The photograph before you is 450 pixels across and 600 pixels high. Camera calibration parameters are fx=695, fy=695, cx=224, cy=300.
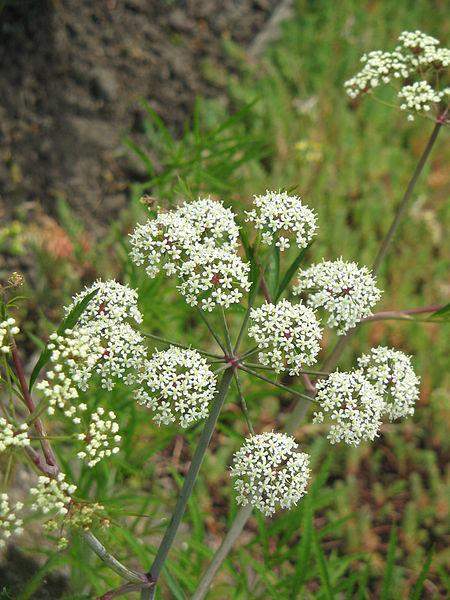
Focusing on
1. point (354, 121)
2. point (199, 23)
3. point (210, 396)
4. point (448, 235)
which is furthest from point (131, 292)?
point (199, 23)

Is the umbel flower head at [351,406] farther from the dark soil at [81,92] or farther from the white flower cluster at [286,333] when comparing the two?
the dark soil at [81,92]

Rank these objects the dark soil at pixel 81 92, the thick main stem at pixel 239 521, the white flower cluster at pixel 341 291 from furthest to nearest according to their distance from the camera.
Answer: the dark soil at pixel 81 92
the thick main stem at pixel 239 521
the white flower cluster at pixel 341 291

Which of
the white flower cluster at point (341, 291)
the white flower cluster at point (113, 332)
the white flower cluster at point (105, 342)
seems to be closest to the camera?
the white flower cluster at point (105, 342)

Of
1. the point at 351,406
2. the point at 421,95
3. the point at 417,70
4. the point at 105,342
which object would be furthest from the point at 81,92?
the point at 351,406

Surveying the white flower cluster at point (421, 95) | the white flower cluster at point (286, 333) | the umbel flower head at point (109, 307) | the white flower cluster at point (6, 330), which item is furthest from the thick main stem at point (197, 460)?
the white flower cluster at point (421, 95)

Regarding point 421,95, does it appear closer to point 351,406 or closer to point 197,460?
point 351,406

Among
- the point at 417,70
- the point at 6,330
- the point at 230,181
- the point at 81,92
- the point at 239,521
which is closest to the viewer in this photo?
the point at 6,330

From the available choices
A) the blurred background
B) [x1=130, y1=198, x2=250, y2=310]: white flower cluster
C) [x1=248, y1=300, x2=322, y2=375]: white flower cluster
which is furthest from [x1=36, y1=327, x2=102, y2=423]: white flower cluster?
the blurred background
